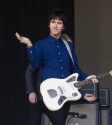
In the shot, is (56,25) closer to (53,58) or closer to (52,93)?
(53,58)

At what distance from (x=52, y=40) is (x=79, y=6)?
8.69 feet

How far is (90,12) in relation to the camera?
177 inches

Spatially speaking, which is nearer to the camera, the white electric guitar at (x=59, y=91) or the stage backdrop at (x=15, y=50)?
the white electric guitar at (x=59, y=91)

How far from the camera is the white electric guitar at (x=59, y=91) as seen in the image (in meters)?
1.77

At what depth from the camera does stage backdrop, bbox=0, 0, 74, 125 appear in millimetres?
3502

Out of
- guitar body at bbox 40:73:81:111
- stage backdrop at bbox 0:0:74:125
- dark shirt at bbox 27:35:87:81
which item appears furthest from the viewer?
stage backdrop at bbox 0:0:74:125

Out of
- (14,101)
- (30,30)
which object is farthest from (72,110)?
(30,30)

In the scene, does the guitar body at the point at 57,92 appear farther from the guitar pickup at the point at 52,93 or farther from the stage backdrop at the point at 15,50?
the stage backdrop at the point at 15,50

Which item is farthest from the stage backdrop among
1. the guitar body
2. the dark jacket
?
the guitar body

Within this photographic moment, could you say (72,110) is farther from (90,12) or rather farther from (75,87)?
(90,12)

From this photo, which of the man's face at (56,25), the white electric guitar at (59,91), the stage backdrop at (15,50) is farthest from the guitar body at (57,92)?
the stage backdrop at (15,50)

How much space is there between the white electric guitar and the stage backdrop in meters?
1.71

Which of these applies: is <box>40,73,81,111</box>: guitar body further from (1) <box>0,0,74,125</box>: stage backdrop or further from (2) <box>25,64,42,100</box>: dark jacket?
(1) <box>0,0,74,125</box>: stage backdrop

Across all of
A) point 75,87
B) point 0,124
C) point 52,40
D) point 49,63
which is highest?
point 52,40
